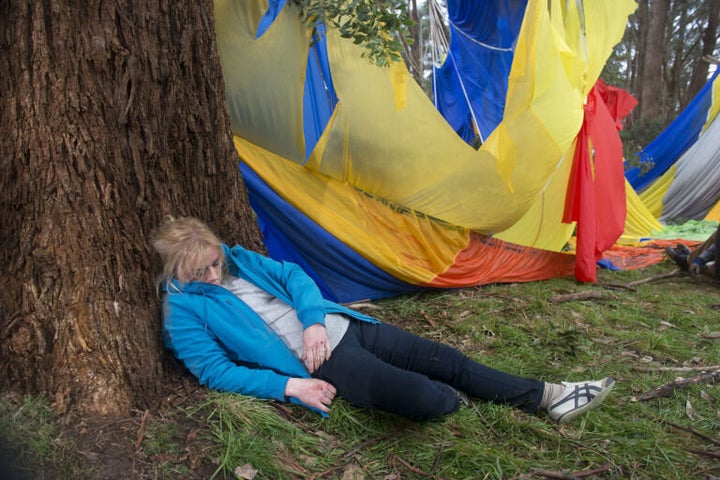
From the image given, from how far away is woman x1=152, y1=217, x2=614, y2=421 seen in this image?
82.4 inches

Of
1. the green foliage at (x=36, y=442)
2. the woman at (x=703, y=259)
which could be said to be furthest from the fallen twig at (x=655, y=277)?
the green foliage at (x=36, y=442)

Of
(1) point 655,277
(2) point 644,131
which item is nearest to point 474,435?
(1) point 655,277

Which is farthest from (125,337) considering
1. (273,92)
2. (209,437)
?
(273,92)

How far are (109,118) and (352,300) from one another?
239cm

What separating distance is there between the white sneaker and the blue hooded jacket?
108 cm

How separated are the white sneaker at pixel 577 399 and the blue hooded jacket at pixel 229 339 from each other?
42.7 inches

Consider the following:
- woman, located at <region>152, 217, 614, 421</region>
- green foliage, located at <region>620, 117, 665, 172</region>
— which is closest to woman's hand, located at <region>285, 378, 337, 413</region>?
woman, located at <region>152, 217, 614, 421</region>

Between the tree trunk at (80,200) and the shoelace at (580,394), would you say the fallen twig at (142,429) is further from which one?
the shoelace at (580,394)

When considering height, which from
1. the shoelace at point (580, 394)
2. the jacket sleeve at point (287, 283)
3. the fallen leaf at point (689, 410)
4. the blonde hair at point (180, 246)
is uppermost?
the blonde hair at point (180, 246)

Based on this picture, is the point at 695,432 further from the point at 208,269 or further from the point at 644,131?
the point at 644,131

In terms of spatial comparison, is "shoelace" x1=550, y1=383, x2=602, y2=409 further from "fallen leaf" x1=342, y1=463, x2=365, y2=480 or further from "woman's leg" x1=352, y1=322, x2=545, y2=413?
"fallen leaf" x1=342, y1=463, x2=365, y2=480

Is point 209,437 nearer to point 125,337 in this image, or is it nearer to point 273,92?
point 125,337

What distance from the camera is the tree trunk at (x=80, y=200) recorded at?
6.10 feet

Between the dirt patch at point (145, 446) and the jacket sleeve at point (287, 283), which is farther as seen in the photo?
the jacket sleeve at point (287, 283)
